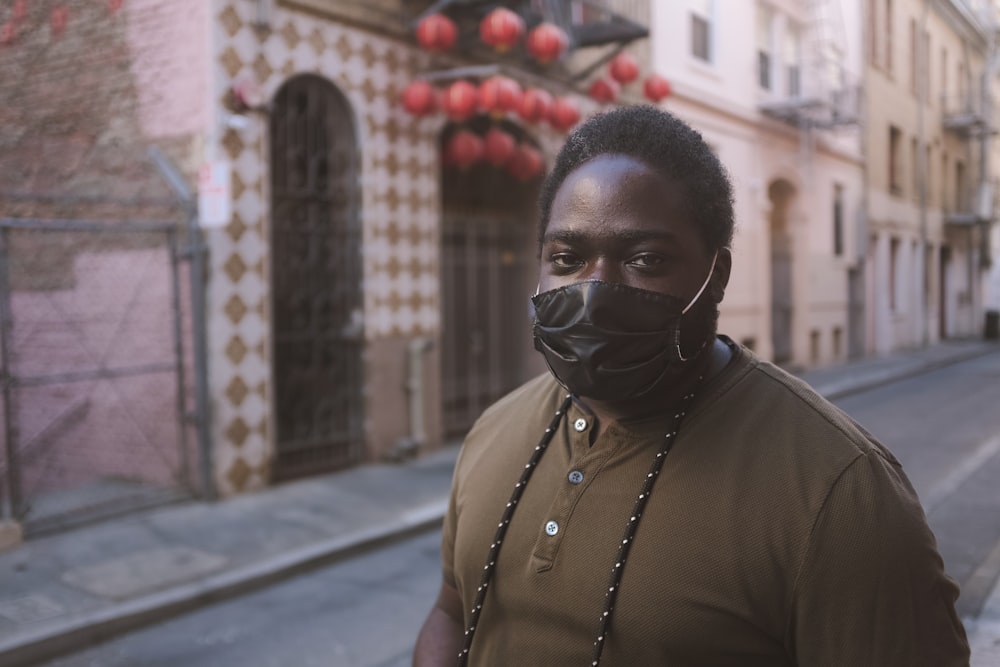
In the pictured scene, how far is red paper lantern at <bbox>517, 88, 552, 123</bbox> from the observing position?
32.8 feet

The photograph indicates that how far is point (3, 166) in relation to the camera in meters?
9.71

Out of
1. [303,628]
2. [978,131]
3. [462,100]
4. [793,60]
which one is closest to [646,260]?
[303,628]

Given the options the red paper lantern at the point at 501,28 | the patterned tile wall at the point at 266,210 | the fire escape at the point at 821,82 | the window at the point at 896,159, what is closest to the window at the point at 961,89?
the window at the point at 896,159

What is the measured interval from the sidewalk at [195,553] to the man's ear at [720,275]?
268 cm

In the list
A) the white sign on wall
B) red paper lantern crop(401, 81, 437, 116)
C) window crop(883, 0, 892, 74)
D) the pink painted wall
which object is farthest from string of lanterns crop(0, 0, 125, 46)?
window crop(883, 0, 892, 74)

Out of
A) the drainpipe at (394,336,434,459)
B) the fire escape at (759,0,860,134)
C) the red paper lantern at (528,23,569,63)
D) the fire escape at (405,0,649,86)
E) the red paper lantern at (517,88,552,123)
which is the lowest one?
the drainpipe at (394,336,434,459)

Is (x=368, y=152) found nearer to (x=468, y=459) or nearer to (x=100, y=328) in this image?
(x=100, y=328)

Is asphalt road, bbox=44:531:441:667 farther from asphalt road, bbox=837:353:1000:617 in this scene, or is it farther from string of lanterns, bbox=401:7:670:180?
string of lanterns, bbox=401:7:670:180

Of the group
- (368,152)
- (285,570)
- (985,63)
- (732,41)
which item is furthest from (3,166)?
(985,63)

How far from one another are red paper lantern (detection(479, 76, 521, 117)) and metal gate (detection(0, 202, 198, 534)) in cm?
346

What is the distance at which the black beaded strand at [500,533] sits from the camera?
175cm

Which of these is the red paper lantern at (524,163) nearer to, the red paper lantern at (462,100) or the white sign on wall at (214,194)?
the red paper lantern at (462,100)

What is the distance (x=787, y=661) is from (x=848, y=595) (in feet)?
0.60

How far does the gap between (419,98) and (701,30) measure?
8700mm
